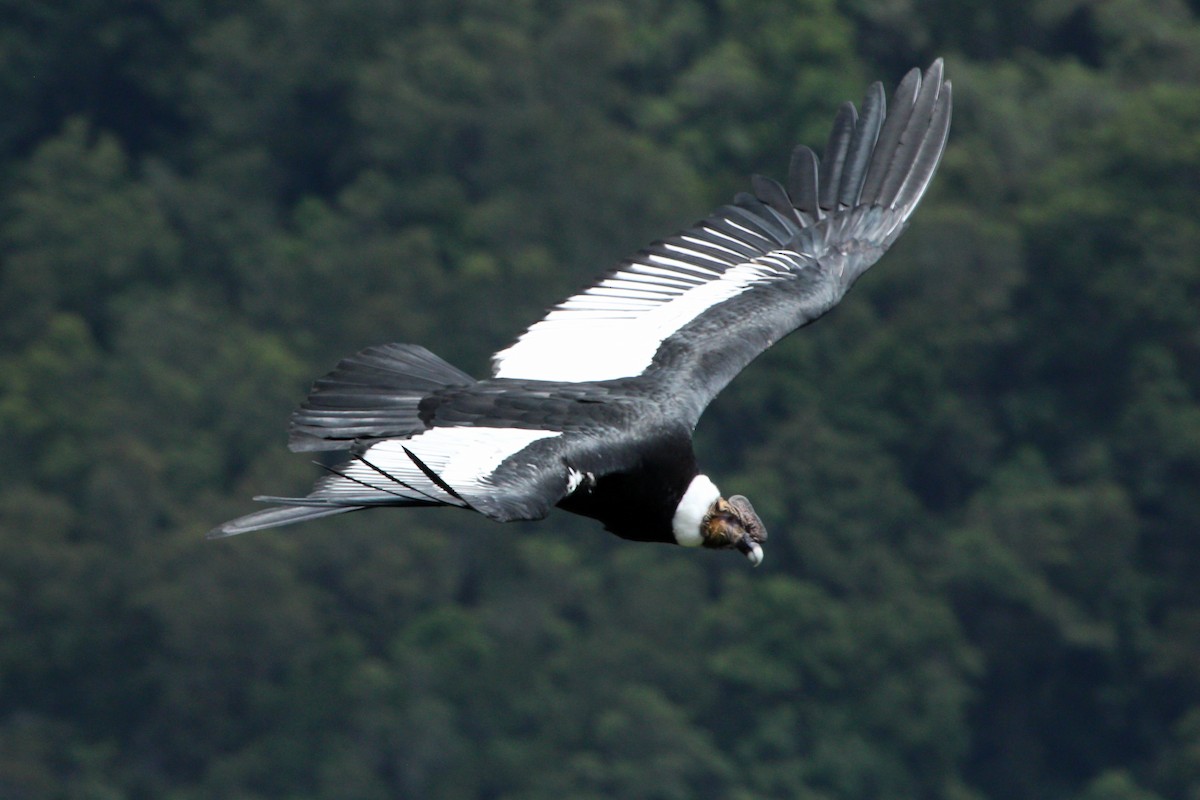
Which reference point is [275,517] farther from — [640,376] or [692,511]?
[640,376]

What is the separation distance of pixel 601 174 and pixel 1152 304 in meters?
9.64

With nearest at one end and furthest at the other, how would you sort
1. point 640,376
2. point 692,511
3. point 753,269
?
point 692,511, point 640,376, point 753,269

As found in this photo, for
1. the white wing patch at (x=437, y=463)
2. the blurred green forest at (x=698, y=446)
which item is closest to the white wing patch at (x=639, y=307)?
the white wing patch at (x=437, y=463)

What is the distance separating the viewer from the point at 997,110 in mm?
40875

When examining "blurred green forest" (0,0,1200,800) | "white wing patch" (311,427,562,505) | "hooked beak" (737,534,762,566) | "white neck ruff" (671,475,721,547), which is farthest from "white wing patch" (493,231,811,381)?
"blurred green forest" (0,0,1200,800)

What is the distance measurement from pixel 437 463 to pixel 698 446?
29.3 metres

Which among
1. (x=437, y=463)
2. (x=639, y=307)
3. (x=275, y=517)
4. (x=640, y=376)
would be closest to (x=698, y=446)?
(x=639, y=307)

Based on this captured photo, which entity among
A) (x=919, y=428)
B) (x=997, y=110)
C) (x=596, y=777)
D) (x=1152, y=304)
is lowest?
(x=596, y=777)

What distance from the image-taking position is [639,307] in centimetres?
1064

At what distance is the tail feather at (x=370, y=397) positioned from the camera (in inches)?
356

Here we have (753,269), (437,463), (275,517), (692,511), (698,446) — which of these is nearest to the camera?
(275,517)

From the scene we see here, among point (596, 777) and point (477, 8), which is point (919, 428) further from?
point (477, 8)

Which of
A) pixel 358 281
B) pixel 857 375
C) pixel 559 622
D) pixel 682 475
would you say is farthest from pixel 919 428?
pixel 682 475

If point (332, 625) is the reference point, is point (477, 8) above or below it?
above
